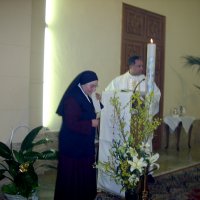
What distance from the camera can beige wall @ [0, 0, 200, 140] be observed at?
4.23m

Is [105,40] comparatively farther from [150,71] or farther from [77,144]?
[150,71]

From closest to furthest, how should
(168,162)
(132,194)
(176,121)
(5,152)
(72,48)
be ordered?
1. (132,194)
2. (5,152)
3. (72,48)
4. (168,162)
5. (176,121)

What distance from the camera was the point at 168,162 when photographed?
594 centimetres

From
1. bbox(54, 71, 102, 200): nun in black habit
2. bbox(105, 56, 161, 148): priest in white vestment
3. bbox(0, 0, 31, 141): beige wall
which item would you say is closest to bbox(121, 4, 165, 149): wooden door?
bbox(105, 56, 161, 148): priest in white vestment

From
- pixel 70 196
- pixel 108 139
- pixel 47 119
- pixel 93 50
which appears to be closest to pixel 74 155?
pixel 70 196

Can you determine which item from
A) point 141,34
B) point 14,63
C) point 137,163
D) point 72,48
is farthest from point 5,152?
point 141,34

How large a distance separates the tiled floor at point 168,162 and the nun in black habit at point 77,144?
2.50ft

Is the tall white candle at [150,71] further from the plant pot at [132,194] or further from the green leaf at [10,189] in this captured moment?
the green leaf at [10,189]

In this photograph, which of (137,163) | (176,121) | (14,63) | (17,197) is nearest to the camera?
(137,163)

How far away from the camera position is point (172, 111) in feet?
24.8

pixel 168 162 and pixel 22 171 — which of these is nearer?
pixel 22 171

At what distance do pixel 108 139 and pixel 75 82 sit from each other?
2.80ft

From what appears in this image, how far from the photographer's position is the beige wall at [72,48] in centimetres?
423

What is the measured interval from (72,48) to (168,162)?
96.3 inches
